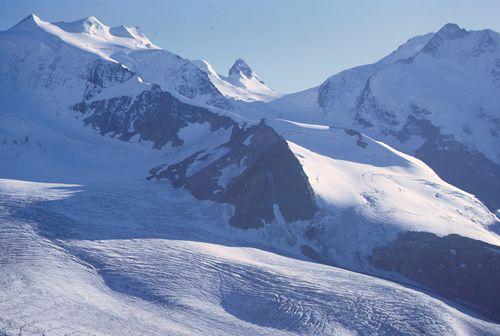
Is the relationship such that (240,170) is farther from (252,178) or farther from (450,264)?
(450,264)

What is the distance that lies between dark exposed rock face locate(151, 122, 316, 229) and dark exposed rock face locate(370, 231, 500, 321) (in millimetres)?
16313

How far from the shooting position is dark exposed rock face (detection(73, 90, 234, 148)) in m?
171

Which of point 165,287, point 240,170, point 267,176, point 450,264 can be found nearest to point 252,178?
point 267,176

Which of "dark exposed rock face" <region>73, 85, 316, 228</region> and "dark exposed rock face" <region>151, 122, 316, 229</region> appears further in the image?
"dark exposed rock face" <region>73, 85, 316, 228</region>

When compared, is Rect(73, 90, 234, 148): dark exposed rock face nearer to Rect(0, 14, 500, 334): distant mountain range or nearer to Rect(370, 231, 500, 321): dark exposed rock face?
Rect(0, 14, 500, 334): distant mountain range

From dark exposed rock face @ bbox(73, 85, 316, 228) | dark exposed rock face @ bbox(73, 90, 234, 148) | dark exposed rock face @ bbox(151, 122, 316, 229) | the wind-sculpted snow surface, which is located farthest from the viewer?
dark exposed rock face @ bbox(73, 90, 234, 148)

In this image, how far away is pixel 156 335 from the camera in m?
69.4

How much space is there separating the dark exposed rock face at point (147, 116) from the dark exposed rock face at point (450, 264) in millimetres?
64557

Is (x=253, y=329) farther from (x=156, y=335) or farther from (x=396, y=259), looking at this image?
(x=396, y=259)

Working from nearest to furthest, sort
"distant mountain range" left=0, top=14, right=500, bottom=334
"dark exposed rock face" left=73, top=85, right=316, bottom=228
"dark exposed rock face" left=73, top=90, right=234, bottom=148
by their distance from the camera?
"distant mountain range" left=0, top=14, right=500, bottom=334, "dark exposed rock face" left=73, top=85, right=316, bottom=228, "dark exposed rock face" left=73, top=90, right=234, bottom=148

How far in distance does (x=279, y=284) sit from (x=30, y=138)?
3877 inches

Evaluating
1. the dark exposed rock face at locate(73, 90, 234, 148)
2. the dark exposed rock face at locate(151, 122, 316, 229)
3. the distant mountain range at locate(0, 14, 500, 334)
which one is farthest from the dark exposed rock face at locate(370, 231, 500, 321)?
the dark exposed rock face at locate(73, 90, 234, 148)

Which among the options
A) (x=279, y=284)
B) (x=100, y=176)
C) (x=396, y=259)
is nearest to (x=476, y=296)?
(x=396, y=259)

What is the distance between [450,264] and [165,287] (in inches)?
1920
